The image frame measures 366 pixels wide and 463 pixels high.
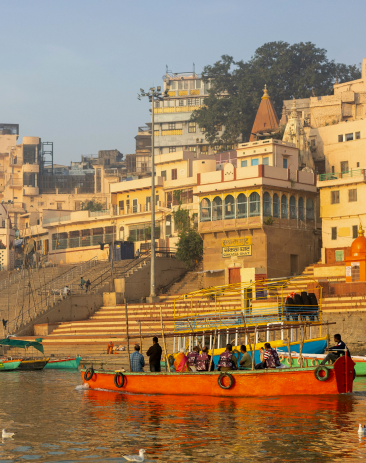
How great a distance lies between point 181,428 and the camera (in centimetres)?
1648

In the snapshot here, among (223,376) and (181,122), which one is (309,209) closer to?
(223,376)

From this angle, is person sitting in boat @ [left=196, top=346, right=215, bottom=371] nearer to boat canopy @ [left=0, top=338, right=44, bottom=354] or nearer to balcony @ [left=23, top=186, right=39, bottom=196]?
boat canopy @ [left=0, top=338, right=44, bottom=354]

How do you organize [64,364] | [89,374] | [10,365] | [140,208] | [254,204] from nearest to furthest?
[89,374], [10,365], [64,364], [254,204], [140,208]

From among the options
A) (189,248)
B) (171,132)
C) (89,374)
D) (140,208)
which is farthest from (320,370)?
(171,132)

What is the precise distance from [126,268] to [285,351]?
2891 centimetres

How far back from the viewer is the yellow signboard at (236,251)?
51.1 metres

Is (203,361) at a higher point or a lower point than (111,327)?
lower

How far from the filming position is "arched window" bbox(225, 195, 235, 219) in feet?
172

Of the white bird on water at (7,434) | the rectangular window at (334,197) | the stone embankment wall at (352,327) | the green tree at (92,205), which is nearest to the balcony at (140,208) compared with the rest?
the rectangular window at (334,197)

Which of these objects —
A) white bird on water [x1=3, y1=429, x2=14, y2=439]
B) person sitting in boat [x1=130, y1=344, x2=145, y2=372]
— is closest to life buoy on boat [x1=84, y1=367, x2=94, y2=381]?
person sitting in boat [x1=130, y1=344, x2=145, y2=372]

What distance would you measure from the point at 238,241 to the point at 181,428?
35828 millimetres

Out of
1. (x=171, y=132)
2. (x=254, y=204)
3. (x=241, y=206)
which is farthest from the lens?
(x=171, y=132)

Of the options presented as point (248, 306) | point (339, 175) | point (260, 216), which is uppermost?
point (339, 175)

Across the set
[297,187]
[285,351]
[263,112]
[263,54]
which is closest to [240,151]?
[297,187]
